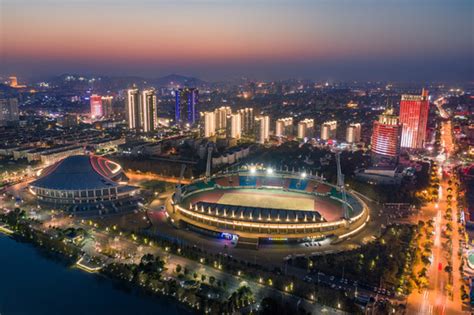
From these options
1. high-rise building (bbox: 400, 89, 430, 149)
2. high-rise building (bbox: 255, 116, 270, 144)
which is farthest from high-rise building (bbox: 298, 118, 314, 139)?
high-rise building (bbox: 400, 89, 430, 149)

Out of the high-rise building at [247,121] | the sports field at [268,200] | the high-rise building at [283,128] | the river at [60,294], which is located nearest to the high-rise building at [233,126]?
the high-rise building at [247,121]

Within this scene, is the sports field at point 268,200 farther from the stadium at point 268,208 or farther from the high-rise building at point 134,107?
the high-rise building at point 134,107

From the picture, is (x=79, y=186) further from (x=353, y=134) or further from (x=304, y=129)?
(x=353, y=134)

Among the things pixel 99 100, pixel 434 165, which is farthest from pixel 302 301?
pixel 99 100

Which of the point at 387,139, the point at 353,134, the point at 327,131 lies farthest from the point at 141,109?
the point at 387,139

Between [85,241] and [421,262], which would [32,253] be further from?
[421,262]

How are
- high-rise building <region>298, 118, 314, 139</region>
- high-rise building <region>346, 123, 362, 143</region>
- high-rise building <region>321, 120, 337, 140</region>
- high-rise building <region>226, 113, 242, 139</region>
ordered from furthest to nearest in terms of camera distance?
high-rise building <region>298, 118, 314, 139</region>
high-rise building <region>226, 113, 242, 139</region>
high-rise building <region>321, 120, 337, 140</region>
high-rise building <region>346, 123, 362, 143</region>

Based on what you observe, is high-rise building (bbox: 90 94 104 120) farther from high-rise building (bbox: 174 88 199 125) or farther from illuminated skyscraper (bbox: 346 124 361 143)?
illuminated skyscraper (bbox: 346 124 361 143)

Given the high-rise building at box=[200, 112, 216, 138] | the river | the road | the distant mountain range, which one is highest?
the distant mountain range
